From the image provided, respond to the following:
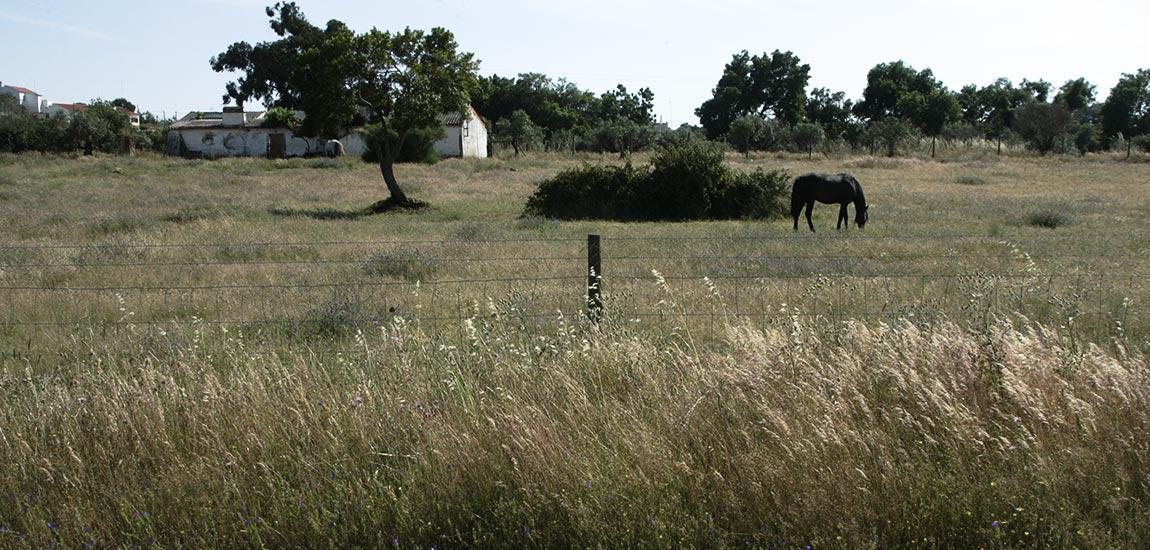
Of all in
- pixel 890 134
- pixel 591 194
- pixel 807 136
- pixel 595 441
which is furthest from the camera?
pixel 807 136

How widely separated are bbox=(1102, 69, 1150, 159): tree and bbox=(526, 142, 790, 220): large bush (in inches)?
2354

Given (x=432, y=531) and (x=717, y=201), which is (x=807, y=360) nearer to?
(x=432, y=531)

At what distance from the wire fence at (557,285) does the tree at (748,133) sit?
57842 millimetres

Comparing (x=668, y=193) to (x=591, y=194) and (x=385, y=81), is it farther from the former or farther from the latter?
(x=385, y=81)

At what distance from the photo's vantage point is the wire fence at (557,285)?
Result: 24.4 feet

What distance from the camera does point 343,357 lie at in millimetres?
5613

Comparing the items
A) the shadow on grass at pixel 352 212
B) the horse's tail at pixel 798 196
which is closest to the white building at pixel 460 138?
the shadow on grass at pixel 352 212

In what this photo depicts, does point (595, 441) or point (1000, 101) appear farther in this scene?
point (1000, 101)

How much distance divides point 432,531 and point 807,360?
2154 millimetres

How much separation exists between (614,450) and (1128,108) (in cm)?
8044

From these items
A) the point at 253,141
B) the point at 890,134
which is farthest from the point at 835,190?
the point at 253,141

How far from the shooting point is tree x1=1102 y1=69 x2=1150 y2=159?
70750 mm

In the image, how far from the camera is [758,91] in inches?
3819

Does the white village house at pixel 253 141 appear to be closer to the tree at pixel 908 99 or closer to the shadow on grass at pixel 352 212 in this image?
the shadow on grass at pixel 352 212
